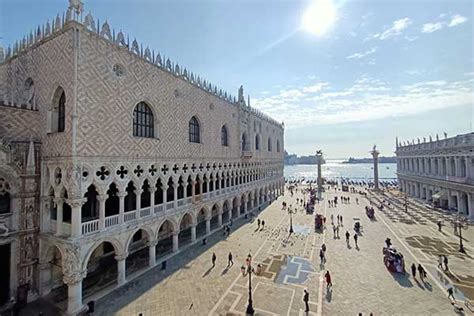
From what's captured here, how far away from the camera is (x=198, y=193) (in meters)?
23.5

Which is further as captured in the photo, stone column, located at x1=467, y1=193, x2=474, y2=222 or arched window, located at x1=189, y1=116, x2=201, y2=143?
stone column, located at x1=467, y1=193, x2=474, y2=222

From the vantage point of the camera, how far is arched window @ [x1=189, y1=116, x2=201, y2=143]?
22.3 metres

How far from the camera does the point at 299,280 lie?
14977mm

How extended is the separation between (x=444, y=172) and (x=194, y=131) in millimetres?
36659

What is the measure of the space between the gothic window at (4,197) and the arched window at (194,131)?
12379 millimetres

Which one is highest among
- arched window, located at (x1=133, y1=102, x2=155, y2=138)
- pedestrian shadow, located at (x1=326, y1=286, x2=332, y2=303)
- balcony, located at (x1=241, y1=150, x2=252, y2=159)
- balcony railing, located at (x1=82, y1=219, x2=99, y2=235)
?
arched window, located at (x1=133, y1=102, x2=155, y2=138)

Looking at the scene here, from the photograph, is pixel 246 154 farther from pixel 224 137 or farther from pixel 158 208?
pixel 158 208

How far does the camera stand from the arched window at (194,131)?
22312 mm

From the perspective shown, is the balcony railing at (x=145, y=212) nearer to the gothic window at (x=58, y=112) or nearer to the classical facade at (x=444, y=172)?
the gothic window at (x=58, y=112)

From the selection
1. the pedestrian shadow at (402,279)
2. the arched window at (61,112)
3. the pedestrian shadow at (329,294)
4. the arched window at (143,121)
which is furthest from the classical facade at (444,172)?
the arched window at (61,112)

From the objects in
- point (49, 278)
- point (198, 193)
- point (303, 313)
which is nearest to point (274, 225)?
point (198, 193)

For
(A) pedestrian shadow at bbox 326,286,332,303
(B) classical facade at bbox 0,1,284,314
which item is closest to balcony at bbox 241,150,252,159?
(B) classical facade at bbox 0,1,284,314

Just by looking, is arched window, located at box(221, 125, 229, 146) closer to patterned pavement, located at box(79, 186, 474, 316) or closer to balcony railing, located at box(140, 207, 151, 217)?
patterned pavement, located at box(79, 186, 474, 316)

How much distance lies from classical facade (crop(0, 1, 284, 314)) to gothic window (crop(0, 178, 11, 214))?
1.6 inches
